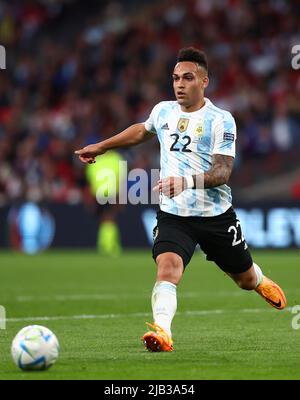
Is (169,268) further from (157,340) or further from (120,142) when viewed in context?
(120,142)

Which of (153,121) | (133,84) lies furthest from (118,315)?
(133,84)

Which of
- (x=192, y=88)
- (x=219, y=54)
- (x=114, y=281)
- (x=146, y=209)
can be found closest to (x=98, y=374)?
(x=192, y=88)

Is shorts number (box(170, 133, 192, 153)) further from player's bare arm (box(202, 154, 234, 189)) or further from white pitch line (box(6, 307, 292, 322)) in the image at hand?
white pitch line (box(6, 307, 292, 322))

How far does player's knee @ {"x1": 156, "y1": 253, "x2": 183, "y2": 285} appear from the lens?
7.68 metres

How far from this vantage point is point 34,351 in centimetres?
657

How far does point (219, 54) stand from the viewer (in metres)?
24.0

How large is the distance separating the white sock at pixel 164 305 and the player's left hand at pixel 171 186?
2.42 ft

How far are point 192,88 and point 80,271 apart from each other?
29.2 ft

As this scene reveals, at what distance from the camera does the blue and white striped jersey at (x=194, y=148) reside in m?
8.00

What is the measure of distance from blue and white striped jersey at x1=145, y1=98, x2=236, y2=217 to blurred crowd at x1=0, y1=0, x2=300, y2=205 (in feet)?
42.9

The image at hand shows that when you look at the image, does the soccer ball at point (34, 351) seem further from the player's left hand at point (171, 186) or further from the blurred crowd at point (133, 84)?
the blurred crowd at point (133, 84)

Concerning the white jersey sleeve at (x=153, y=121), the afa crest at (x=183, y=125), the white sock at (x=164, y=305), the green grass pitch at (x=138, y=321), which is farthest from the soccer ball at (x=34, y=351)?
the white jersey sleeve at (x=153, y=121)

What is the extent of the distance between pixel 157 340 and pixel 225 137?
1.63m
